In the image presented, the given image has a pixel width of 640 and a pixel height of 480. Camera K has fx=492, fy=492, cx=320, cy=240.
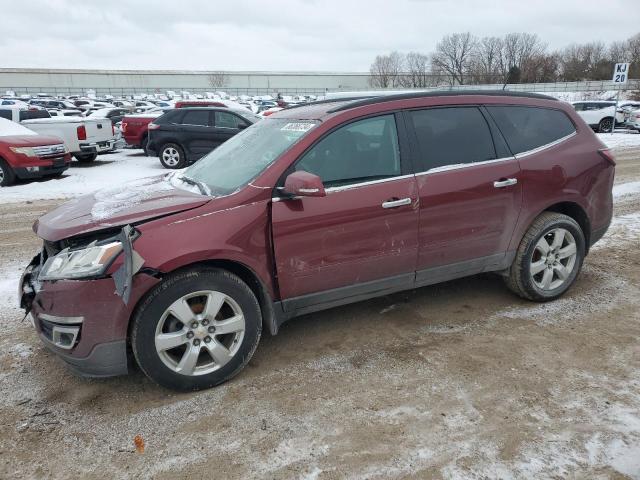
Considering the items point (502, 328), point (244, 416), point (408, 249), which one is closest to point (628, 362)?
point (502, 328)

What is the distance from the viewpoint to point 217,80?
9812 centimetres

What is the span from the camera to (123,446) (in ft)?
8.68

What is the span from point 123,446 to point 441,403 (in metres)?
1.81

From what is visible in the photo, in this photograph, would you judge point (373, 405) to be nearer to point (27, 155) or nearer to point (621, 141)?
point (27, 155)

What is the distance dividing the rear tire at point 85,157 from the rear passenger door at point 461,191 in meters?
12.3

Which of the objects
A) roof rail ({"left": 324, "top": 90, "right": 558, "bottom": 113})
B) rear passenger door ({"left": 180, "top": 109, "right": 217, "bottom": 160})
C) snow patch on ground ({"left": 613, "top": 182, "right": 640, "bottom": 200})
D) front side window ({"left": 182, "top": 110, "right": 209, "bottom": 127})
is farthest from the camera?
front side window ({"left": 182, "top": 110, "right": 209, "bottom": 127})

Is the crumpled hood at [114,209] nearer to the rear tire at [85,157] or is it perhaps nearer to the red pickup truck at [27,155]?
the red pickup truck at [27,155]

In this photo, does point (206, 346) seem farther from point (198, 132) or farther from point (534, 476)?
point (198, 132)

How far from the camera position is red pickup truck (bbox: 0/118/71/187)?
10.5 meters

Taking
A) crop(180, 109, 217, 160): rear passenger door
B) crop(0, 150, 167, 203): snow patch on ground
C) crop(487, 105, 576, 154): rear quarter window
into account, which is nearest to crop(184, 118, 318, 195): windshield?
crop(487, 105, 576, 154): rear quarter window

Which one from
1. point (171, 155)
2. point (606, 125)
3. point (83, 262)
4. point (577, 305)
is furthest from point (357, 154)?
point (606, 125)

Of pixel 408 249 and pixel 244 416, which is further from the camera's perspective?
pixel 408 249

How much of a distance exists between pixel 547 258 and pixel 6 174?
35.7 feet

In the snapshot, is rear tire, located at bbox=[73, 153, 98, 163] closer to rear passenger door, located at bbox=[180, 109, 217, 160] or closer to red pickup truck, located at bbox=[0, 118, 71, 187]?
red pickup truck, located at bbox=[0, 118, 71, 187]
